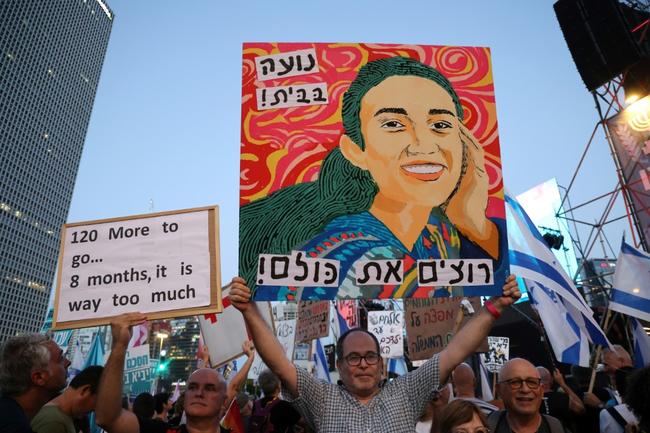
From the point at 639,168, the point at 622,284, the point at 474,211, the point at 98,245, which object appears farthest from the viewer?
the point at 639,168

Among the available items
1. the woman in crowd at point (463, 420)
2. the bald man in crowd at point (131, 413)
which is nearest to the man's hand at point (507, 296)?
the woman in crowd at point (463, 420)

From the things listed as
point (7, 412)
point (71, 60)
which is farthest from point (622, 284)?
point (71, 60)

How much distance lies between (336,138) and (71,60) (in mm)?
138238

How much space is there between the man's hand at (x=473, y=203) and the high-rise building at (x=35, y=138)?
366ft

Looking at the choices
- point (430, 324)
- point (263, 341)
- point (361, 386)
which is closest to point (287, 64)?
point (263, 341)

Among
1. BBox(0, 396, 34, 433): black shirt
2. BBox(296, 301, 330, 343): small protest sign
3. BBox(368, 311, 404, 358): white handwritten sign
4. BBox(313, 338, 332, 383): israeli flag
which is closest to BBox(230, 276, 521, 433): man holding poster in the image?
BBox(0, 396, 34, 433): black shirt

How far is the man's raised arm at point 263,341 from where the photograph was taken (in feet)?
9.38

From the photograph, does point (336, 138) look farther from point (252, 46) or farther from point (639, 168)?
point (639, 168)

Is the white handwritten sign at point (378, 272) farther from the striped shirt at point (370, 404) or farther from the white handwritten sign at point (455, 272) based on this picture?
the striped shirt at point (370, 404)

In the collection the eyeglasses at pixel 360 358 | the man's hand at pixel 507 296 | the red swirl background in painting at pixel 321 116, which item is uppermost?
the red swirl background in painting at pixel 321 116

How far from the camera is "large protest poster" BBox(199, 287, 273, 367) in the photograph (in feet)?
19.4

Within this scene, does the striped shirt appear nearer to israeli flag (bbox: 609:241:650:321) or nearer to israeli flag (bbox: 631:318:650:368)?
israeli flag (bbox: 609:241:650:321)

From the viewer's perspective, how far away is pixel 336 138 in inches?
147

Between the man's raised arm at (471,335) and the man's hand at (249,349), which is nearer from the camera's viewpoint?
the man's raised arm at (471,335)
